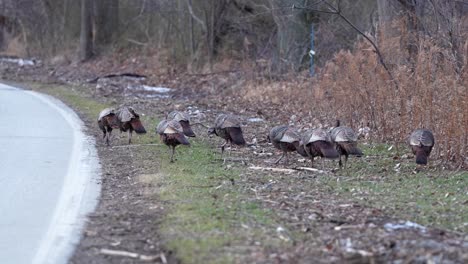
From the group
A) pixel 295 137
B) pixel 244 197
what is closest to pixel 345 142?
pixel 295 137

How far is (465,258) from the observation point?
658 cm

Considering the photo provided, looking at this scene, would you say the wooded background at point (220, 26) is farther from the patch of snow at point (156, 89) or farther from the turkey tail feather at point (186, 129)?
the patch of snow at point (156, 89)

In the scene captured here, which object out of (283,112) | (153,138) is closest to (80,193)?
(153,138)

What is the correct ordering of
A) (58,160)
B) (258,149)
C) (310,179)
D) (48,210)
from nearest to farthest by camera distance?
(48,210) → (310,179) → (58,160) → (258,149)

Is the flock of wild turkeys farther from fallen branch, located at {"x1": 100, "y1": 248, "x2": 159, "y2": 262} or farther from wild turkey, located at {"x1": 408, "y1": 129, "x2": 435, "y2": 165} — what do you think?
fallen branch, located at {"x1": 100, "y1": 248, "x2": 159, "y2": 262}

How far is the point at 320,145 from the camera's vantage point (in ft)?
38.0

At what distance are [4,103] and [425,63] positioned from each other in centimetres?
1448

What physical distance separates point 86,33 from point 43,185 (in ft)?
99.7

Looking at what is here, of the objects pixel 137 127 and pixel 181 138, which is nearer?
pixel 181 138

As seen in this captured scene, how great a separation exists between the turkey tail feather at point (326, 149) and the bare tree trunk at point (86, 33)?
30.6m

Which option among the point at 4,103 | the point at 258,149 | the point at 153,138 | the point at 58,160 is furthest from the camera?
the point at 4,103

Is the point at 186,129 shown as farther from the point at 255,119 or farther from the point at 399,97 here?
the point at 255,119

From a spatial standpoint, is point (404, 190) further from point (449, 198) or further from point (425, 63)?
point (425, 63)

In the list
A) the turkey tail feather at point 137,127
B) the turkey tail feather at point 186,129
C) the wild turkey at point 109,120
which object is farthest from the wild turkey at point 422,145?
the wild turkey at point 109,120
